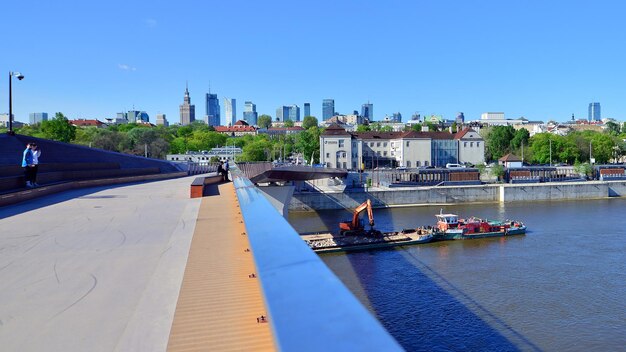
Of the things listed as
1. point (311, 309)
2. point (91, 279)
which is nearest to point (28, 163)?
point (91, 279)

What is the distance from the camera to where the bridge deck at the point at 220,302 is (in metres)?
2.79

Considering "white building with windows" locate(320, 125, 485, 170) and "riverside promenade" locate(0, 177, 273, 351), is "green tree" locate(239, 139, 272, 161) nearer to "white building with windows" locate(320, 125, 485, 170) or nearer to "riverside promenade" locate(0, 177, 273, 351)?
"white building with windows" locate(320, 125, 485, 170)

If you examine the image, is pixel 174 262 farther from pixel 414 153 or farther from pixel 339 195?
pixel 414 153

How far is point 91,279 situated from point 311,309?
10.9 feet

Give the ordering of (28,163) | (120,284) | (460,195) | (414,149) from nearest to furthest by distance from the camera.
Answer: (120,284), (28,163), (460,195), (414,149)

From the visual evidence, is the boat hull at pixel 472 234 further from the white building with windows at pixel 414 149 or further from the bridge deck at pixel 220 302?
the white building with windows at pixel 414 149

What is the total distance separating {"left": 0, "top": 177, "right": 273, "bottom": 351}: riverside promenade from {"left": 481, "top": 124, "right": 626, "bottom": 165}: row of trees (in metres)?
79.9

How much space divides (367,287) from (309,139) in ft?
213

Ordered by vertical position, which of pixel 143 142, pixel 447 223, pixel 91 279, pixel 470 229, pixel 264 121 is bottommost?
pixel 470 229

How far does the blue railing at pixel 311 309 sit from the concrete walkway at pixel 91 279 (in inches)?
35.0

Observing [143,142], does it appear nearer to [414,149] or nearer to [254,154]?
[254,154]

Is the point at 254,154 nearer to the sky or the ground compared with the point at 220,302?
nearer to the sky

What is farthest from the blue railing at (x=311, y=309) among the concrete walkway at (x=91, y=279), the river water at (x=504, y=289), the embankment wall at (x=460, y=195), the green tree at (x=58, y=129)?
the green tree at (x=58, y=129)

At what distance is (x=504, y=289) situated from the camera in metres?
18.0
